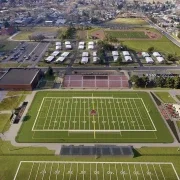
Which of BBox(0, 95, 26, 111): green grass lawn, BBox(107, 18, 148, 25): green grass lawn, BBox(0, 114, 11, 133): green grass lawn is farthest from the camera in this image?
BBox(107, 18, 148, 25): green grass lawn

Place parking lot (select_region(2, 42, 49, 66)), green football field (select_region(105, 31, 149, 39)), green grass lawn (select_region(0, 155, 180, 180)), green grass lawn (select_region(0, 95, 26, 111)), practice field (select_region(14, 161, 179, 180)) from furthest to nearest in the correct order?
green football field (select_region(105, 31, 149, 39)) → parking lot (select_region(2, 42, 49, 66)) → green grass lawn (select_region(0, 95, 26, 111)) → green grass lawn (select_region(0, 155, 180, 180)) → practice field (select_region(14, 161, 179, 180))

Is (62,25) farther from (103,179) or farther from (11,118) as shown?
(103,179)

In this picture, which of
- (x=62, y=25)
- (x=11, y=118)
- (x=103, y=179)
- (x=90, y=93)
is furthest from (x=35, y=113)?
(x=62, y=25)

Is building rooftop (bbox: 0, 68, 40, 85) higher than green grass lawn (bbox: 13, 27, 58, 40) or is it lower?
Result: higher

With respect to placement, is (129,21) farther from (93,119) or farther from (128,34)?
(93,119)

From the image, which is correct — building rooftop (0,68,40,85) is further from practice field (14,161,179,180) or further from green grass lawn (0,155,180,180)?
practice field (14,161,179,180)

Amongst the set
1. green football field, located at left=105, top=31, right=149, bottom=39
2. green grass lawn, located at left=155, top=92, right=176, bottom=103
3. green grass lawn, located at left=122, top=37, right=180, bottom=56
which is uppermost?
green grass lawn, located at left=155, top=92, right=176, bottom=103

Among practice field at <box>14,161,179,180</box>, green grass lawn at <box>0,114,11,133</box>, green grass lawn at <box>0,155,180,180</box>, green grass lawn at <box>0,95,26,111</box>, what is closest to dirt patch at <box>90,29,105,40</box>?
green grass lawn at <box>0,95,26,111</box>
